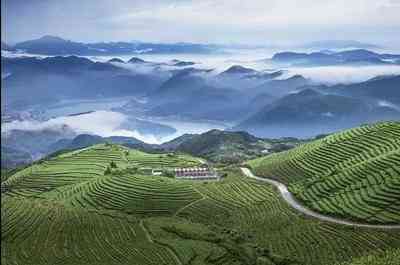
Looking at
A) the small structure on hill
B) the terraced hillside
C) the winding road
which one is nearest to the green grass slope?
the winding road

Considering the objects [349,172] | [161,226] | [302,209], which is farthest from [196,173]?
[302,209]

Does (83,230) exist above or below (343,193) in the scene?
below

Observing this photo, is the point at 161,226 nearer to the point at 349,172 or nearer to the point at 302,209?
the point at 302,209

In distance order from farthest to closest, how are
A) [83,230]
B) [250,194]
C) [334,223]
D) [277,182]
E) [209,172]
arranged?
[209,172] < [277,182] < [250,194] < [83,230] < [334,223]

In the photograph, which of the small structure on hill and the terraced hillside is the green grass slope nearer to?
the small structure on hill

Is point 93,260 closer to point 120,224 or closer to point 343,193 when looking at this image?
point 120,224

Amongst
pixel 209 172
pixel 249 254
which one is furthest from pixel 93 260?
pixel 209 172
